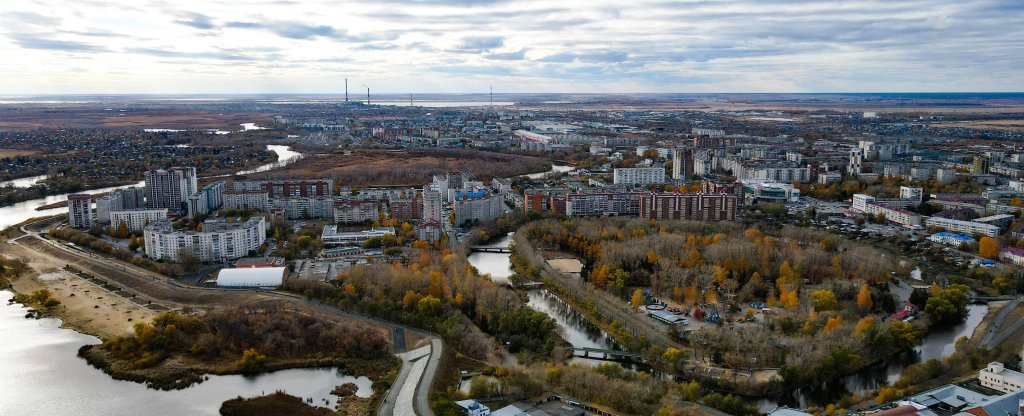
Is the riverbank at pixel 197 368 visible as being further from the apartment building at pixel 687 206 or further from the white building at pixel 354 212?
the apartment building at pixel 687 206

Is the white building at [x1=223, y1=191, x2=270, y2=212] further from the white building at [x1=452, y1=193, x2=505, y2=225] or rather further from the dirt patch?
the dirt patch

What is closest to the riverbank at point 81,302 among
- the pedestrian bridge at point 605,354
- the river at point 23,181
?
the pedestrian bridge at point 605,354

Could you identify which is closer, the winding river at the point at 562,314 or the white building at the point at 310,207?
the winding river at the point at 562,314

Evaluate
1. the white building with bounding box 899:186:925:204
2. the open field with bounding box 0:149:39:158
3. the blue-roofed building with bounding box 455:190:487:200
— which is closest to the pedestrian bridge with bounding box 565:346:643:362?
the blue-roofed building with bounding box 455:190:487:200

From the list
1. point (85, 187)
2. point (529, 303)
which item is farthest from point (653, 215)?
point (85, 187)

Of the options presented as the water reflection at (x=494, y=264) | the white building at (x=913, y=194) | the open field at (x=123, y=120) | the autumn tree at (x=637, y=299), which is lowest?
the water reflection at (x=494, y=264)

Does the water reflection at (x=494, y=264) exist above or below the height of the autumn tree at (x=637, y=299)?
below
